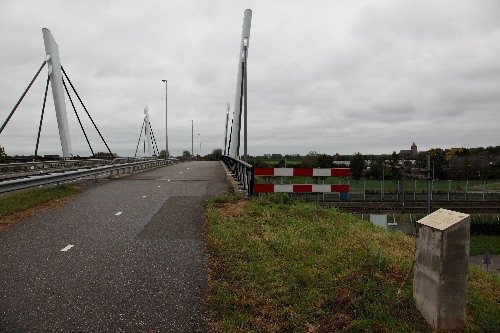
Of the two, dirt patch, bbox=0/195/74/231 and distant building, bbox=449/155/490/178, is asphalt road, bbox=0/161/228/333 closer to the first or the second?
dirt patch, bbox=0/195/74/231

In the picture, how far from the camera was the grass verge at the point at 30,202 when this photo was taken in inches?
357

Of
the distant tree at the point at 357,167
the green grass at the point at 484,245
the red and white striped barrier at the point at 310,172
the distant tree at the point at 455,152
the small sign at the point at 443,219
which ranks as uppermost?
the distant tree at the point at 455,152

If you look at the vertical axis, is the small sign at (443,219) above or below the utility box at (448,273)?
above

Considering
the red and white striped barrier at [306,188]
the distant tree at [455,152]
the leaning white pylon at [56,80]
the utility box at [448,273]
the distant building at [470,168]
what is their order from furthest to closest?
Answer: the distant tree at [455,152]
the distant building at [470,168]
the leaning white pylon at [56,80]
the red and white striped barrier at [306,188]
the utility box at [448,273]

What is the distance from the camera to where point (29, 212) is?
9531 mm

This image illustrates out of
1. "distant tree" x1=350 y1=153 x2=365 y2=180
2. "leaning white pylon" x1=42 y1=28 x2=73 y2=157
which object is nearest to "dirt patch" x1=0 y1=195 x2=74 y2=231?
"leaning white pylon" x1=42 y1=28 x2=73 y2=157

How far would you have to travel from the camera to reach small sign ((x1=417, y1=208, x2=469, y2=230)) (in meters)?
3.49

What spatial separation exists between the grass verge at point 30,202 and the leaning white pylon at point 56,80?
48.6 feet

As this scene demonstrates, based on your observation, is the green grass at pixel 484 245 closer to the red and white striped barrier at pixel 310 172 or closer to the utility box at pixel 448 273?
the red and white striped barrier at pixel 310 172

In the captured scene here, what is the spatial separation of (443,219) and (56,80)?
91.4 ft

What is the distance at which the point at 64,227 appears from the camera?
7941 millimetres

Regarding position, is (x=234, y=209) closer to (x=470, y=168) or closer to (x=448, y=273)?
(x=448, y=273)

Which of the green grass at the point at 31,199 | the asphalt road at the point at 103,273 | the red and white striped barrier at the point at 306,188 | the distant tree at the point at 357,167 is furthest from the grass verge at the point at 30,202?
the distant tree at the point at 357,167

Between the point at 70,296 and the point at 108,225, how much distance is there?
389 cm
